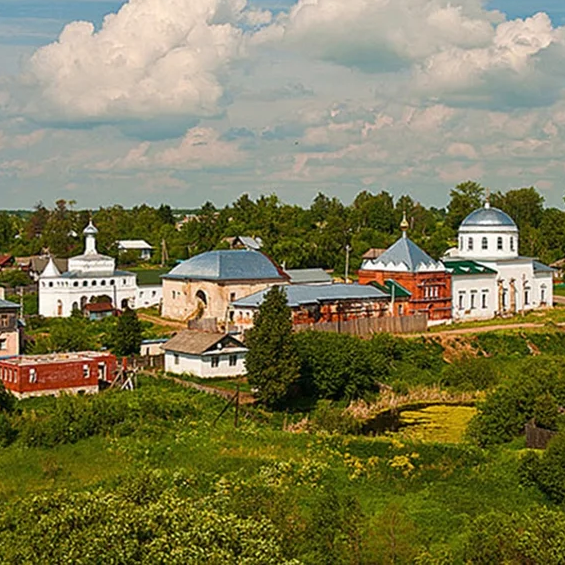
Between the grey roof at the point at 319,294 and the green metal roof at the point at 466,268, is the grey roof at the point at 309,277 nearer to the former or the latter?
the green metal roof at the point at 466,268

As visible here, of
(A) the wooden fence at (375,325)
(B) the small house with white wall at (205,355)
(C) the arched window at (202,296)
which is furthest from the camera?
(C) the arched window at (202,296)

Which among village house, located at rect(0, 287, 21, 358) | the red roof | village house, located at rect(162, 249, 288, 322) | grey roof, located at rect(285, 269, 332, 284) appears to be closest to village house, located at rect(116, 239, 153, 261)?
grey roof, located at rect(285, 269, 332, 284)

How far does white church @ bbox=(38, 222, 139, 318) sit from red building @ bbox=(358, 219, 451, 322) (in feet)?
43.6

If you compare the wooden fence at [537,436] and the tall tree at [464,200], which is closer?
the wooden fence at [537,436]

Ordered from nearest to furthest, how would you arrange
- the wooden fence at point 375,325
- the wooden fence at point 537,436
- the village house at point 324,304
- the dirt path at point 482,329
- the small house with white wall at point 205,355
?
the wooden fence at point 537,436, the small house with white wall at point 205,355, the wooden fence at point 375,325, the village house at point 324,304, the dirt path at point 482,329

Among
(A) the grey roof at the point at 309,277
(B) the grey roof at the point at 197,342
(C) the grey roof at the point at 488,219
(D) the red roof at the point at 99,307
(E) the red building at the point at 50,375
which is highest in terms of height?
(C) the grey roof at the point at 488,219

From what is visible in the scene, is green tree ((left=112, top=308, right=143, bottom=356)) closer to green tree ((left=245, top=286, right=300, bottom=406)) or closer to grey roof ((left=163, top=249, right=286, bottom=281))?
green tree ((left=245, top=286, right=300, bottom=406))

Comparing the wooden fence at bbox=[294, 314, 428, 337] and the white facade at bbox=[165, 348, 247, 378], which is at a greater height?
the wooden fence at bbox=[294, 314, 428, 337]

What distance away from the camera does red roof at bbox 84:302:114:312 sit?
47.1 meters

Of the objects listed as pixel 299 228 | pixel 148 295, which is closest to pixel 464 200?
pixel 299 228

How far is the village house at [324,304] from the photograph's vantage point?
40.3 meters

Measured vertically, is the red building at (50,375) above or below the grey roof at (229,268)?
below

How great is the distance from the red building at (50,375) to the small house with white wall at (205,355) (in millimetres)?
3118

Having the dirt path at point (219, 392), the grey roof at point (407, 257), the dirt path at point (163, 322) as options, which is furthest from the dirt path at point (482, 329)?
the dirt path at point (219, 392)
